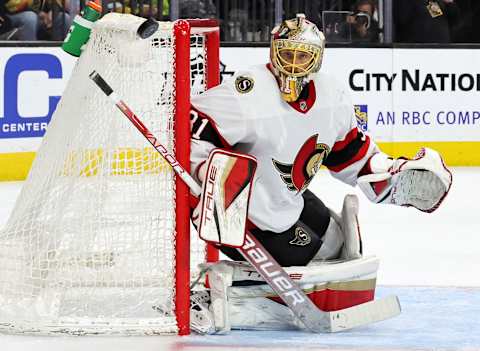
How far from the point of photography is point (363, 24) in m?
8.34

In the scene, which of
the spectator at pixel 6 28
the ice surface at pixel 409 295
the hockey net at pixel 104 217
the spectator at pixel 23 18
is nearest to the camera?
the ice surface at pixel 409 295

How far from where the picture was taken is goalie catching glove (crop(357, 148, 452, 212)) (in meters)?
3.69

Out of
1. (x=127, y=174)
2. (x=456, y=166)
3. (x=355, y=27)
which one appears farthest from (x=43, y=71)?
(x=127, y=174)

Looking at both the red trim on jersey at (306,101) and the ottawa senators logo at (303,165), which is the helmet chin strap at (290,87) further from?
the ottawa senators logo at (303,165)

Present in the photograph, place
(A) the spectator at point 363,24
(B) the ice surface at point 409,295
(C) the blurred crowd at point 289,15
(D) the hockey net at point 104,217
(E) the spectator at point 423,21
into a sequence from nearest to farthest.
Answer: (B) the ice surface at point 409,295 < (D) the hockey net at point 104,217 < (C) the blurred crowd at point 289,15 < (A) the spectator at point 363,24 < (E) the spectator at point 423,21

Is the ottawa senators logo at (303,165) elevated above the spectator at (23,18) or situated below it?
above

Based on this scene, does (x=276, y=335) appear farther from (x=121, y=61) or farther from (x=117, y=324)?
(x=121, y=61)

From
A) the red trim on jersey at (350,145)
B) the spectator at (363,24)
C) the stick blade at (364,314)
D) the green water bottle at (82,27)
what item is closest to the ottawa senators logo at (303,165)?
the red trim on jersey at (350,145)

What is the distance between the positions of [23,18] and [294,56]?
4.40 metres

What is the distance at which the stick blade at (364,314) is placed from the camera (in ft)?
11.7

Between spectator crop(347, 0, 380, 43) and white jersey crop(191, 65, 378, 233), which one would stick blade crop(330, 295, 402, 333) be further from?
spectator crop(347, 0, 380, 43)

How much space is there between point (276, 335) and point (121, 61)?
31.7 inches

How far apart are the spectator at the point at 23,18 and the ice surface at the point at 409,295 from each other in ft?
3.97

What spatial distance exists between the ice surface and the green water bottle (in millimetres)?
743
